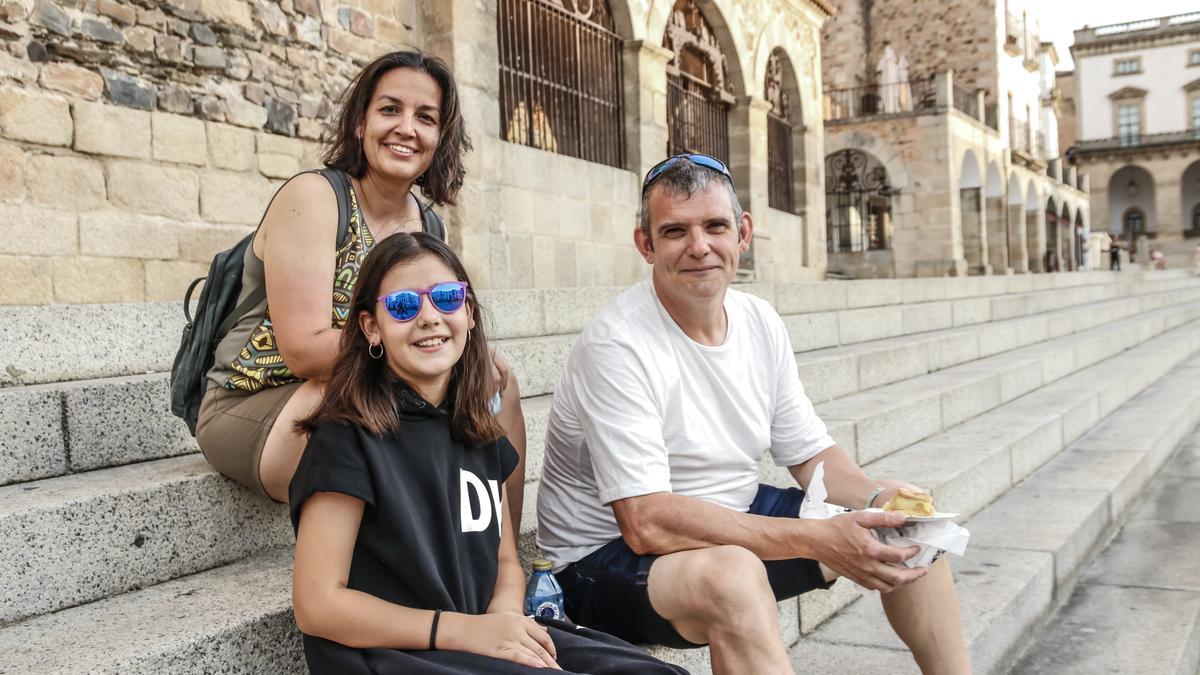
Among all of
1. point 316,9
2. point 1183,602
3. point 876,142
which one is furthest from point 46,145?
point 876,142

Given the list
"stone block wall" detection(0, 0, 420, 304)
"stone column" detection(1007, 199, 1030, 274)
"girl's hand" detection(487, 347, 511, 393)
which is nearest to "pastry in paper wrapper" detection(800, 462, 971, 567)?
"girl's hand" detection(487, 347, 511, 393)

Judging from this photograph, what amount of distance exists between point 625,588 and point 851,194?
2330 cm

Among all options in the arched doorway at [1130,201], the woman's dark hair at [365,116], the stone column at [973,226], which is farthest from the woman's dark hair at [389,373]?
the arched doorway at [1130,201]

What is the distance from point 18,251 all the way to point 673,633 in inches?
159

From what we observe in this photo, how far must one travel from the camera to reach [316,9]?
6254 mm

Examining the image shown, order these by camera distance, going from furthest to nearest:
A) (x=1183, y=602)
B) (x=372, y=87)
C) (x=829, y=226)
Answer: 1. (x=829, y=226)
2. (x=1183, y=602)
3. (x=372, y=87)

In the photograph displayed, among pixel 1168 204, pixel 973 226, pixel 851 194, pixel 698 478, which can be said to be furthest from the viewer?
pixel 1168 204

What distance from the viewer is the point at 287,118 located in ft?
→ 19.9

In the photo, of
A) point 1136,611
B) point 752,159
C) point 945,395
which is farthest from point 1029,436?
point 752,159

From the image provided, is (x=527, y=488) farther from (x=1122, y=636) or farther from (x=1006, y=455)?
(x=1006, y=455)

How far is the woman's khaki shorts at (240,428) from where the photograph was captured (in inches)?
88.2

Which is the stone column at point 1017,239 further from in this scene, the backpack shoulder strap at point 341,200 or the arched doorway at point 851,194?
the backpack shoulder strap at point 341,200

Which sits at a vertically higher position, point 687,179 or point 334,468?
point 687,179

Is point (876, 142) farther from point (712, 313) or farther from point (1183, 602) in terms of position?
point (712, 313)
